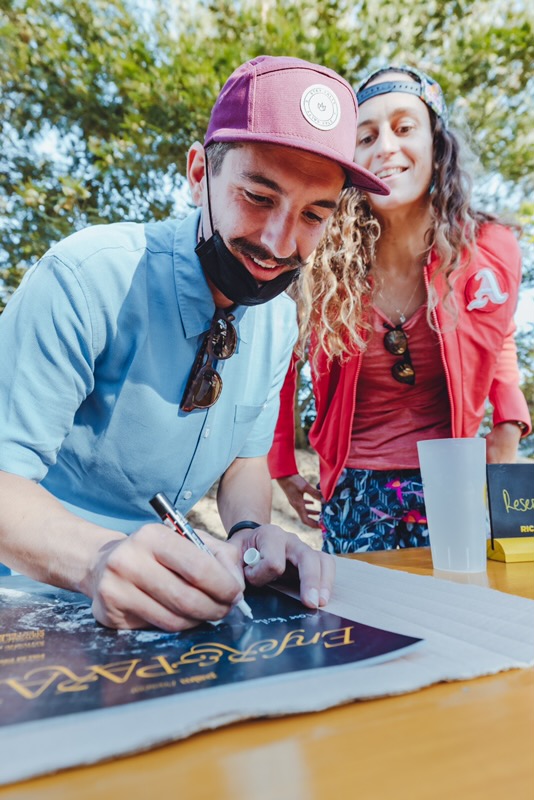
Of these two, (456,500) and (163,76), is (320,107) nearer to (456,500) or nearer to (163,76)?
(456,500)

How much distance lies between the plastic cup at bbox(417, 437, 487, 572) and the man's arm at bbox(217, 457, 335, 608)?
10.6 inches

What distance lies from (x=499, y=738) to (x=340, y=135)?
3.39ft

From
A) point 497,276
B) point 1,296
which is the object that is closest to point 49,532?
point 497,276

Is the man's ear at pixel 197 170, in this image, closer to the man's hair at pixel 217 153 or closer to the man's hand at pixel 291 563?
the man's hair at pixel 217 153

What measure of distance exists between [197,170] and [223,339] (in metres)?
0.38

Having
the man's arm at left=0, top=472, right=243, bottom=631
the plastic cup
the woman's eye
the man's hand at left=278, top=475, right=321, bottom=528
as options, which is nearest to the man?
the woman's eye

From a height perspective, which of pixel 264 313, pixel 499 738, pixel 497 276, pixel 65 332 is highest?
pixel 497 276

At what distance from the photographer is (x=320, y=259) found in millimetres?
2059

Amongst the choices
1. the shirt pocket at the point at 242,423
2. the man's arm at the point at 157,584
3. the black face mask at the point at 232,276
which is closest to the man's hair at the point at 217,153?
the black face mask at the point at 232,276

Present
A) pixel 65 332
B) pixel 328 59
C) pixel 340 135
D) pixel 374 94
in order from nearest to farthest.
Result: pixel 65 332 → pixel 340 135 → pixel 374 94 → pixel 328 59

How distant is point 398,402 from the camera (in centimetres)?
197

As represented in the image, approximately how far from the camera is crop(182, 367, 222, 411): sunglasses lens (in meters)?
1.31

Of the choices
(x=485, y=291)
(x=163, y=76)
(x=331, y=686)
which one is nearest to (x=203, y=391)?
(x=331, y=686)

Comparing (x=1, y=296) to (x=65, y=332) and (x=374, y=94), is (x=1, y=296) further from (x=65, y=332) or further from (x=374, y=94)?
(x=65, y=332)
